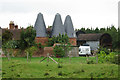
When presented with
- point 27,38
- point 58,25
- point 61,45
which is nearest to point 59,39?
point 58,25

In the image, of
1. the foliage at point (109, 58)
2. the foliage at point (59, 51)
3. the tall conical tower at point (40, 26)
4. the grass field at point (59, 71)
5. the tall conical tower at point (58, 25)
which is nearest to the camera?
the grass field at point (59, 71)

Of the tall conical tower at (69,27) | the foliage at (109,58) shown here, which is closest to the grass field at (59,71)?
the foliage at (109,58)

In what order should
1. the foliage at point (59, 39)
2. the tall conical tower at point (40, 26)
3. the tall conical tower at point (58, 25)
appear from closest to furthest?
1. the foliage at point (59, 39)
2. the tall conical tower at point (58, 25)
3. the tall conical tower at point (40, 26)

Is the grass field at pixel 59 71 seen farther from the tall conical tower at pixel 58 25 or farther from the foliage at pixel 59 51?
the tall conical tower at pixel 58 25

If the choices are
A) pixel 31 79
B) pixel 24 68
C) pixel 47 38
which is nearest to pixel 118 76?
pixel 31 79

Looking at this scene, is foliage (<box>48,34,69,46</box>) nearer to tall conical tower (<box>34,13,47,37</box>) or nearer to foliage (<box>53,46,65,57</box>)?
tall conical tower (<box>34,13,47,37</box>)

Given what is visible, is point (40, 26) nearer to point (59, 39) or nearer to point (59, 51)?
point (59, 39)

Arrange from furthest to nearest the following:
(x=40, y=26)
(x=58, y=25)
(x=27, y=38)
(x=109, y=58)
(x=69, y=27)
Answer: (x=69, y=27), (x=40, y=26), (x=58, y=25), (x=27, y=38), (x=109, y=58)

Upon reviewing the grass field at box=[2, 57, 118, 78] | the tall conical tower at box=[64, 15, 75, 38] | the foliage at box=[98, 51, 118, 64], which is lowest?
the grass field at box=[2, 57, 118, 78]

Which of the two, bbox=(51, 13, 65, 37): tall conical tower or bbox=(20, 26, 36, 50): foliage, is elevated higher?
bbox=(51, 13, 65, 37): tall conical tower

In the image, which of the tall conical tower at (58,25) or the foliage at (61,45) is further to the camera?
the tall conical tower at (58,25)

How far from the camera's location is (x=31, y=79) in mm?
14461

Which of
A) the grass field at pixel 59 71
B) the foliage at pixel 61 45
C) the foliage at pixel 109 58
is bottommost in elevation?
the grass field at pixel 59 71

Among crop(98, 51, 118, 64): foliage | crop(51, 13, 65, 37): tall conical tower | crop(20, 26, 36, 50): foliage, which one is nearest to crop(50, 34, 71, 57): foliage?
crop(51, 13, 65, 37): tall conical tower
